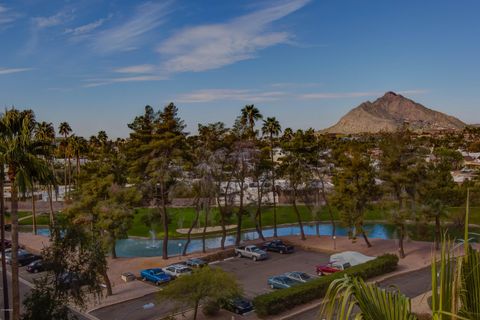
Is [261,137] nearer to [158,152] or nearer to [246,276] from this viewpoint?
[158,152]

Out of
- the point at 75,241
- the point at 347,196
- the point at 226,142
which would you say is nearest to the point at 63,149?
the point at 226,142

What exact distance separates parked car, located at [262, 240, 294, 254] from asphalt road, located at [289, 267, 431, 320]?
10.6 m

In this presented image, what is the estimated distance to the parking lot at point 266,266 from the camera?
2970cm

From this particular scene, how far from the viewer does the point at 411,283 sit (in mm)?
27625

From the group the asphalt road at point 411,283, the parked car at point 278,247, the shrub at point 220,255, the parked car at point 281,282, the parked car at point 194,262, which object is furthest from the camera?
the parked car at point 278,247

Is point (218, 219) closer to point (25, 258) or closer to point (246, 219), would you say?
point (246, 219)

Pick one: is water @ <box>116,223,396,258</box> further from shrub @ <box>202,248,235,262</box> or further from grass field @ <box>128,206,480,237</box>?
shrub @ <box>202,248,235,262</box>

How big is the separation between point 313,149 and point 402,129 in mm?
7580

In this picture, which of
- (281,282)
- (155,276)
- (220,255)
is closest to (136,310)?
(155,276)

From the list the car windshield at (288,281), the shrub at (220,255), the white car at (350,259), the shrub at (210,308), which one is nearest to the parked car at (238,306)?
the shrub at (210,308)

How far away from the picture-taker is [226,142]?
36906 millimetres

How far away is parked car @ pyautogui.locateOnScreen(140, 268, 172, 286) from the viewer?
3008 centimetres

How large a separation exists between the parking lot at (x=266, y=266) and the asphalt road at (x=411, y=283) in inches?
212

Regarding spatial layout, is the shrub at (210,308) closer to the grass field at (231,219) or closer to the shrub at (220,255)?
the shrub at (220,255)
